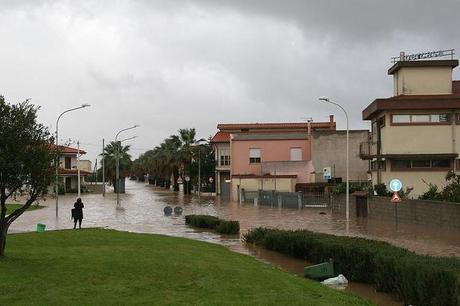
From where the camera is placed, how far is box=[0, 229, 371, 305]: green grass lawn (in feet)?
31.9

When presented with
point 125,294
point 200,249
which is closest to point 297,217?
point 200,249

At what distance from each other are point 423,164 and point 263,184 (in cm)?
2652

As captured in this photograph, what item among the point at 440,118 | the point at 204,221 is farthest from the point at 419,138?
the point at 204,221

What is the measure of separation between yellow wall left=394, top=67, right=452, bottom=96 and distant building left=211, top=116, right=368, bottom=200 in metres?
22.8

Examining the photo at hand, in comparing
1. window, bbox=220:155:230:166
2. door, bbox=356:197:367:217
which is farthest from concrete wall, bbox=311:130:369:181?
door, bbox=356:197:367:217

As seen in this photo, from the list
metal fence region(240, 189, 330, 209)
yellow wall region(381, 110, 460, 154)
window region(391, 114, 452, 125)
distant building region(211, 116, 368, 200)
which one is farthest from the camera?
distant building region(211, 116, 368, 200)

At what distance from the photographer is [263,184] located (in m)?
66.2

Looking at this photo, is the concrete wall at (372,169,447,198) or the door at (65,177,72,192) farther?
the door at (65,177,72,192)

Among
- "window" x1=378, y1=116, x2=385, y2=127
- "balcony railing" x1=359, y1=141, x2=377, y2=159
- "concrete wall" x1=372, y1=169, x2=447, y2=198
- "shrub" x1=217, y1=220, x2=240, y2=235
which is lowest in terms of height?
"shrub" x1=217, y1=220, x2=240, y2=235

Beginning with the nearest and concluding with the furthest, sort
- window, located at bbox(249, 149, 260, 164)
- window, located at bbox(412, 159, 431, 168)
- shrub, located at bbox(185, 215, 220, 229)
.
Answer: shrub, located at bbox(185, 215, 220, 229) → window, located at bbox(412, 159, 431, 168) → window, located at bbox(249, 149, 260, 164)

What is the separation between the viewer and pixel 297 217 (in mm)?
40875

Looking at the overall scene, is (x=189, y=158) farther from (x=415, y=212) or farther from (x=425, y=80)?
(x=415, y=212)

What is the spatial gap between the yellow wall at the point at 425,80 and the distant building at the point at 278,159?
2281 cm

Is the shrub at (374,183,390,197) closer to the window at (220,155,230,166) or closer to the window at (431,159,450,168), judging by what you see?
the window at (431,159,450,168)
